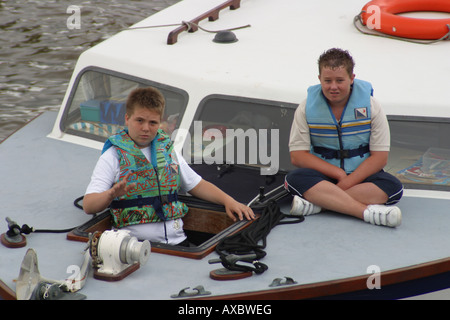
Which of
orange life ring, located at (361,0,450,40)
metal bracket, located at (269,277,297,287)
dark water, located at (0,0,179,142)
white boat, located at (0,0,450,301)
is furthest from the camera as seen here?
dark water, located at (0,0,179,142)

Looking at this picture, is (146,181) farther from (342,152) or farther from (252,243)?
(342,152)

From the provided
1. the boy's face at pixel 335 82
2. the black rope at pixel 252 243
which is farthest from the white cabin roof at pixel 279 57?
the black rope at pixel 252 243

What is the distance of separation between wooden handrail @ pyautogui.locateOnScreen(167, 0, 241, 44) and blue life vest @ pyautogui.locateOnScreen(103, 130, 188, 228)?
165 cm

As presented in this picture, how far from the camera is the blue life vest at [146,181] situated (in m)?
4.54

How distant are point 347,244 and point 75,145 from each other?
2371 mm

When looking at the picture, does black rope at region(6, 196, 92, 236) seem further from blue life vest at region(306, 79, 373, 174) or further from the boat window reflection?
blue life vest at region(306, 79, 373, 174)

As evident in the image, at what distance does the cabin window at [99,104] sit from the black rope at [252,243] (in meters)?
1.30

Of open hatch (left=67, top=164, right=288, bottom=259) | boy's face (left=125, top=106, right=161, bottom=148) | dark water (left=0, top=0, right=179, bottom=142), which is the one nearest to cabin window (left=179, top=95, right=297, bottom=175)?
open hatch (left=67, top=164, right=288, bottom=259)

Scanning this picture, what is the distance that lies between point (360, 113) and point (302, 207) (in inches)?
25.9

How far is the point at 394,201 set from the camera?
16.1 feet

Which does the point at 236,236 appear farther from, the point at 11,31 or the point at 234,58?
the point at 11,31

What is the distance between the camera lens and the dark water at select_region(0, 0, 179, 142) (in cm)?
936

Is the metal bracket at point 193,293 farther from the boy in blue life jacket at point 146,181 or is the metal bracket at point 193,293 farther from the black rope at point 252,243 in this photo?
the boy in blue life jacket at point 146,181

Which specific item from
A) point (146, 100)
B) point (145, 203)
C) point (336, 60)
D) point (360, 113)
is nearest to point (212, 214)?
point (145, 203)
